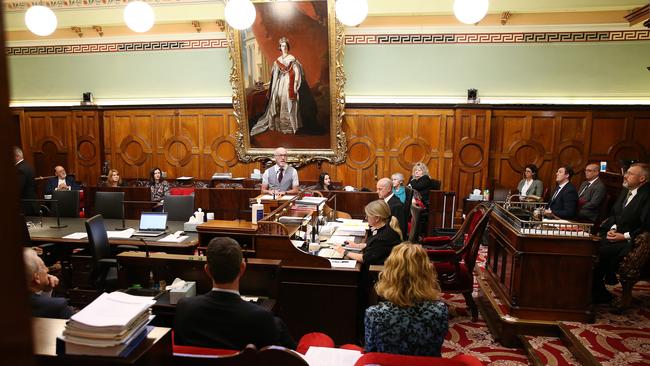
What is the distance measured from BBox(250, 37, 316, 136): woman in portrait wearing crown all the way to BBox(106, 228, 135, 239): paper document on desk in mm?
4361

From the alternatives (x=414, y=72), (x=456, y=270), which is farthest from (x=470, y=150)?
(x=456, y=270)

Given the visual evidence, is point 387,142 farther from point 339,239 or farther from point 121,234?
point 121,234

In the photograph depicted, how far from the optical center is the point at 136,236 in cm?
486

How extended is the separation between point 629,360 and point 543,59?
6.59m

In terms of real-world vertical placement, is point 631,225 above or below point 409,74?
below

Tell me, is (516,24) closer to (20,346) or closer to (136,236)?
(136,236)

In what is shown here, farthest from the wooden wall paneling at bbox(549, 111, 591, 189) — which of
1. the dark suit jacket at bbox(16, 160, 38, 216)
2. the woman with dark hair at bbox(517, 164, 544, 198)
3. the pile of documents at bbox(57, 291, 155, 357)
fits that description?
the dark suit jacket at bbox(16, 160, 38, 216)

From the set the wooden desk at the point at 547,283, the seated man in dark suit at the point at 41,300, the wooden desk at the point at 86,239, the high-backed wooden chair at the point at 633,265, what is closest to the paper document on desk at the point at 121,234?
the wooden desk at the point at 86,239

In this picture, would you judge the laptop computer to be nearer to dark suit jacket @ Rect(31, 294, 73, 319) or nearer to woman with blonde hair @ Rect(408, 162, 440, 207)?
dark suit jacket @ Rect(31, 294, 73, 319)

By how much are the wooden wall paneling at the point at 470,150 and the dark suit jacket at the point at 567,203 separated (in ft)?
9.09

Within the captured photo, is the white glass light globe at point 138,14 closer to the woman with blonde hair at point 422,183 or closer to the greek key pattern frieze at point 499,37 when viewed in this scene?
the woman with blonde hair at point 422,183

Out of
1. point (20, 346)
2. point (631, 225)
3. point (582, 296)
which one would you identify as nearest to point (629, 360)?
point (582, 296)

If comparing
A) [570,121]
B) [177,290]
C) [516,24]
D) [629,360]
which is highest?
[516,24]

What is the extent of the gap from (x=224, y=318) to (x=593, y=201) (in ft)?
17.9
